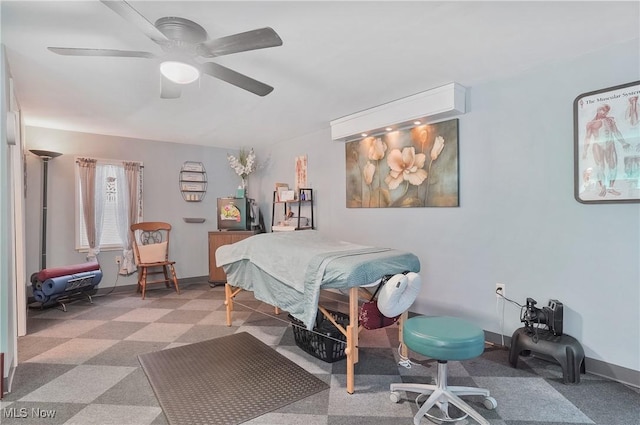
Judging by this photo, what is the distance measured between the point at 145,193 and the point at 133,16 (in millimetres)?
3894

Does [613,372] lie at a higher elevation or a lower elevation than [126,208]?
lower

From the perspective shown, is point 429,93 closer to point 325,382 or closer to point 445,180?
point 445,180

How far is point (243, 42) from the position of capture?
5.45ft

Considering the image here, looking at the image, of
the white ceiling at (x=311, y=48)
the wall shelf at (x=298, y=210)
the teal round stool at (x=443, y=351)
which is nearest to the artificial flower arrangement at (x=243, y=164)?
the wall shelf at (x=298, y=210)

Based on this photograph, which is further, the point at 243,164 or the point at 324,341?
the point at 243,164

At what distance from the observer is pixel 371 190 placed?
3.71 meters

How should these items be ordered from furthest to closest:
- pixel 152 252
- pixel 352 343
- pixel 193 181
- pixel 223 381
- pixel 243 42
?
pixel 193 181, pixel 152 252, pixel 223 381, pixel 352 343, pixel 243 42

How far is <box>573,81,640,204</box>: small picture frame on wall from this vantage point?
2.10m

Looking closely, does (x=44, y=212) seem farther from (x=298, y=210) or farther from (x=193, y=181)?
(x=298, y=210)

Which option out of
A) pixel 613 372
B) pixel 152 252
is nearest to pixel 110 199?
pixel 152 252

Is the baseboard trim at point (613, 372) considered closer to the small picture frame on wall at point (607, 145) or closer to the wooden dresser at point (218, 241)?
the small picture frame on wall at point (607, 145)

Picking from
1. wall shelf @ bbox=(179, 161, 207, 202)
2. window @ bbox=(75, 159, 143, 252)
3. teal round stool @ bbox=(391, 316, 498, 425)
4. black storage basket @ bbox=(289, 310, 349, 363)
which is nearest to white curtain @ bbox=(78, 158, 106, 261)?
window @ bbox=(75, 159, 143, 252)

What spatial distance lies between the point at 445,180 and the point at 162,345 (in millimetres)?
2918

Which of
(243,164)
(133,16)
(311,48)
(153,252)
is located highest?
(311,48)
